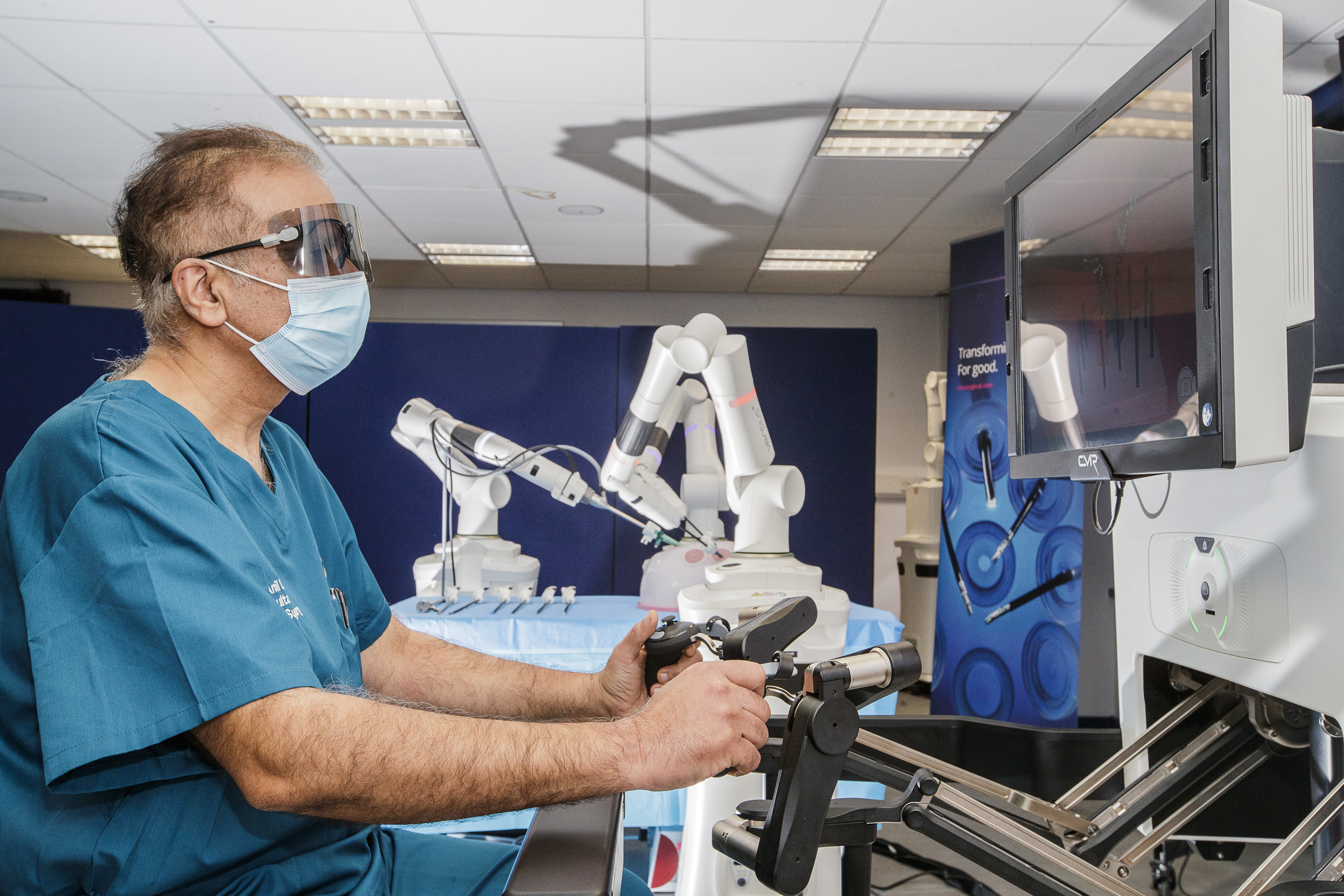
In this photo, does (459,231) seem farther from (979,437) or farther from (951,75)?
(979,437)

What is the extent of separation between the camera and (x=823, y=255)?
5836 mm

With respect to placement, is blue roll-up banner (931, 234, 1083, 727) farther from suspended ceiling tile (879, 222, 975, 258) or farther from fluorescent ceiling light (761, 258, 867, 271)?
fluorescent ceiling light (761, 258, 867, 271)

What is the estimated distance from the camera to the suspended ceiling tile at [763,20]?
2643mm

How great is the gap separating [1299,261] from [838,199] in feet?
12.7

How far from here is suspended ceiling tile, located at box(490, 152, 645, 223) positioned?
4.02 m

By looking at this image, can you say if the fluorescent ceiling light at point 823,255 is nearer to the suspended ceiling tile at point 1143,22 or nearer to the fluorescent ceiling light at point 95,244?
the suspended ceiling tile at point 1143,22

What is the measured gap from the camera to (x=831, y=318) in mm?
7250

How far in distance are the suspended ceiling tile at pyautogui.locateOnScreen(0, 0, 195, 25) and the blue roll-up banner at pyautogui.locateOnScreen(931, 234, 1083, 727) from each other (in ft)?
11.8

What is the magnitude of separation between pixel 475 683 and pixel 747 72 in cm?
262

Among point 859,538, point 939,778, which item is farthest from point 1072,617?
point 939,778

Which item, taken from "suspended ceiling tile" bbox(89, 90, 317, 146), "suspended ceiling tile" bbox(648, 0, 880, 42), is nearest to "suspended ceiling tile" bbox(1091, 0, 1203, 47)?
"suspended ceiling tile" bbox(648, 0, 880, 42)

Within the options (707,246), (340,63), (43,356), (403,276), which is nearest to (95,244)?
(43,356)

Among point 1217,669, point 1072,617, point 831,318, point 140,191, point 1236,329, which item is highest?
point 831,318

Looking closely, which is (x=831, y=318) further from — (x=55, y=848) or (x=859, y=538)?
(x=55, y=848)
